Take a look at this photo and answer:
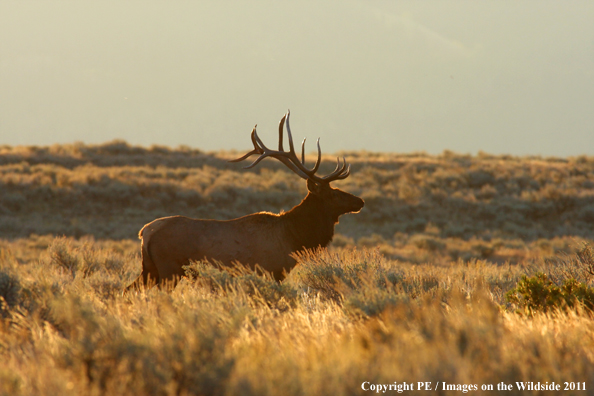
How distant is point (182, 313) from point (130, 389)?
1.19 m

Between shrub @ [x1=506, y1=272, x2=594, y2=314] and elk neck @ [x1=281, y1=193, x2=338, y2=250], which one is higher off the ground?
elk neck @ [x1=281, y1=193, x2=338, y2=250]

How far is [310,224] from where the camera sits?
783 cm

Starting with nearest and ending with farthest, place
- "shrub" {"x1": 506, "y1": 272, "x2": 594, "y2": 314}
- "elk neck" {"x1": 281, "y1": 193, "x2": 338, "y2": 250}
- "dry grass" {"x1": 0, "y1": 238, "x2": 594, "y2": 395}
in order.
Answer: "dry grass" {"x1": 0, "y1": 238, "x2": 594, "y2": 395} < "shrub" {"x1": 506, "y1": 272, "x2": 594, "y2": 314} < "elk neck" {"x1": 281, "y1": 193, "x2": 338, "y2": 250}

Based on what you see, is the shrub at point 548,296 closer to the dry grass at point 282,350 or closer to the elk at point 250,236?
the dry grass at point 282,350

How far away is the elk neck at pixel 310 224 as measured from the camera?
25.2 ft

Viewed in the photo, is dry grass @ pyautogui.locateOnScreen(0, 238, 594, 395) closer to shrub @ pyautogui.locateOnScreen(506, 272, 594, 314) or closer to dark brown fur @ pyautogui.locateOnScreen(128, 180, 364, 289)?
shrub @ pyautogui.locateOnScreen(506, 272, 594, 314)

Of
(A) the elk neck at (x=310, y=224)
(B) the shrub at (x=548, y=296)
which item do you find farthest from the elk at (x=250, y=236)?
(B) the shrub at (x=548, y=296)

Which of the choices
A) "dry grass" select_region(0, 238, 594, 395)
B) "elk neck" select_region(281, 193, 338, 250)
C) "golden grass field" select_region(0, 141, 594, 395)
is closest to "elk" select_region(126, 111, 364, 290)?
"elk neck" select_region(281, 193, 338, 250)

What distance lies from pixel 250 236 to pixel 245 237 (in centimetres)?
8

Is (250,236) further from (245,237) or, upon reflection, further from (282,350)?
(282,350)

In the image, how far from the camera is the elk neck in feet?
25.2

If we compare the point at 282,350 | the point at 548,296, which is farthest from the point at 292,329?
the point at 548,296

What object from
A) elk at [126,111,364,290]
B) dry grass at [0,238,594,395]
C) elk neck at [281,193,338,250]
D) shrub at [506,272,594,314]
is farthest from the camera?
elk neck at [281,193,338,250]

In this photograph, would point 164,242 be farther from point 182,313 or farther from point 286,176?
point 286,176
